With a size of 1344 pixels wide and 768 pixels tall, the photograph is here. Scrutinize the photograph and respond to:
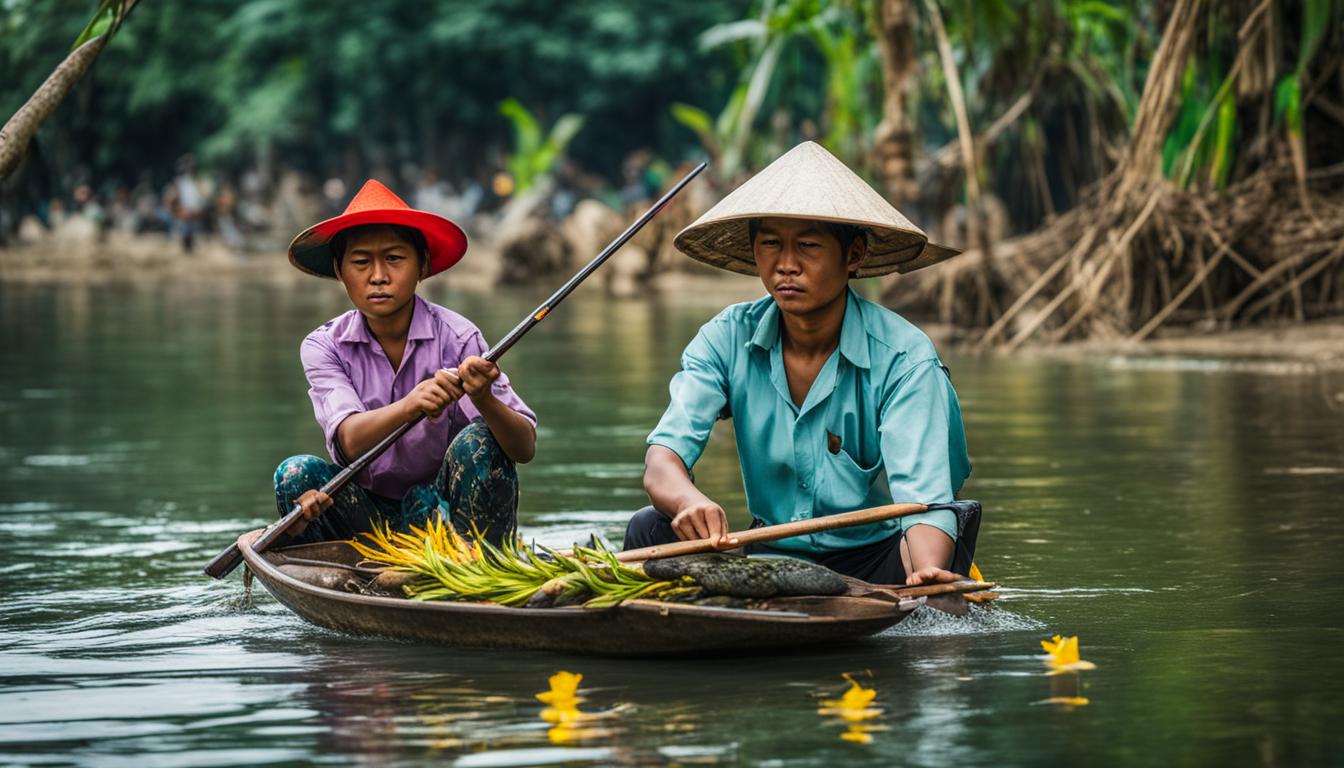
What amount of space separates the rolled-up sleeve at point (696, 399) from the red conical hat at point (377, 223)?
0.76 m

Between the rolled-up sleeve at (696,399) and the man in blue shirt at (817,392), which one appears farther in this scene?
the rolled-up sleeve at (696,399)

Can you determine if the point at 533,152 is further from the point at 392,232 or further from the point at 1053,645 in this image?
the point at 1053,645

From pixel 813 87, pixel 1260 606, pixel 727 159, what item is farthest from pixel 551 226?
pixel 1260 606

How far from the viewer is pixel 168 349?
50.1 feet

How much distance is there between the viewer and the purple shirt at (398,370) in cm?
512

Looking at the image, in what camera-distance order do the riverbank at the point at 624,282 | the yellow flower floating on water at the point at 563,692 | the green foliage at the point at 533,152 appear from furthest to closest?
the green foliage at the point at 533,152, the riverbank at the point at 624,282, the yellow flower floating on water at the point at 563,692

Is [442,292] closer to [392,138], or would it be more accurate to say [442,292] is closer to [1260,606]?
[392,138]

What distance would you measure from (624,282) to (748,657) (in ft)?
66.9

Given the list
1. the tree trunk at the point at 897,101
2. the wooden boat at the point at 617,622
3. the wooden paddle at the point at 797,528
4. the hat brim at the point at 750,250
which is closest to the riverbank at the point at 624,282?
the tree trunk at the point at 897,101

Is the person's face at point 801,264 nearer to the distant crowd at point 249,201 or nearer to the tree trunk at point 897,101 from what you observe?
the tree trunk at point 897,101

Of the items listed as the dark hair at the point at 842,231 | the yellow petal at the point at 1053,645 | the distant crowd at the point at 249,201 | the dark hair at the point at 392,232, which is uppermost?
the distant crowd at the point at 249,201

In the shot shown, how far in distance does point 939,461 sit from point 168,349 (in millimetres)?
11703

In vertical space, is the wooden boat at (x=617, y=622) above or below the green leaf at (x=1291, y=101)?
below

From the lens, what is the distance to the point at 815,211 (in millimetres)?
4402
